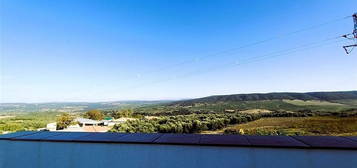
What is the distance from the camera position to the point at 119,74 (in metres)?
24.2

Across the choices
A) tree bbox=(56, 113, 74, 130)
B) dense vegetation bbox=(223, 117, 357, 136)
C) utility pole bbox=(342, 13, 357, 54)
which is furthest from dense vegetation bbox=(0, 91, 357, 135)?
utility pole bbox=(342, 13, 357, 54)

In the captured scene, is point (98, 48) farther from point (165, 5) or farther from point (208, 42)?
point (208, 42)

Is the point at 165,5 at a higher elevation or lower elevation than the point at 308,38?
higher

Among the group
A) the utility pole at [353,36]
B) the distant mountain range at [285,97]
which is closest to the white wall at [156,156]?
the utility pole at [353,36]

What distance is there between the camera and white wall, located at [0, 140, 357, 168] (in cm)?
154

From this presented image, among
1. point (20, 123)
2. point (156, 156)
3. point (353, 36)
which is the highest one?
point (353, 36)

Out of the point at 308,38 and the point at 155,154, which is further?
the point at 308,38

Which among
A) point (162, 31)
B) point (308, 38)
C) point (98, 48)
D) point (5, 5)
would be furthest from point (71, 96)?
point (308, 38)

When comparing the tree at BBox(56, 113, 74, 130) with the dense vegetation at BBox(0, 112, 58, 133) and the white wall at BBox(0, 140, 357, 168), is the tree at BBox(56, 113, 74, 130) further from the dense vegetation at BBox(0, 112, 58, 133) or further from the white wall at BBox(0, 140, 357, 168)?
the white wall at BBox(0, 140, 357, 168)

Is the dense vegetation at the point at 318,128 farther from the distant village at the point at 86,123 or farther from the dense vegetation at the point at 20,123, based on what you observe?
the dense vegetation at the point at 20,123

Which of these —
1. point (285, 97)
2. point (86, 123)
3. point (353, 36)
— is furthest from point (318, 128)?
point (86, 123)

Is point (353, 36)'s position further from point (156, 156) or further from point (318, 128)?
point (156, 156)

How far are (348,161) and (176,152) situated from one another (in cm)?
142

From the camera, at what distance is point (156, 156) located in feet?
5.72
